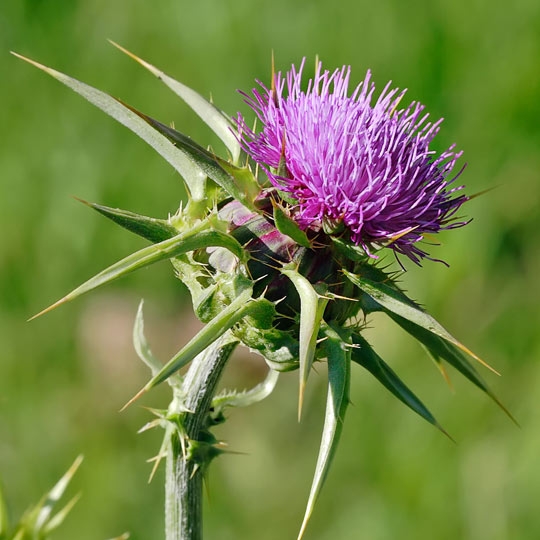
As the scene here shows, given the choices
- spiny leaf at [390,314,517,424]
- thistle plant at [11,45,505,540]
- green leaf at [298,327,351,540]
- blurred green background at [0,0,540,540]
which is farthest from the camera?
blurred green background at [0,0,540,540]

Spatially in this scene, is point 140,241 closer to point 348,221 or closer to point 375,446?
point 375,446

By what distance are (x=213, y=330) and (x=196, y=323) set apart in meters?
2.71

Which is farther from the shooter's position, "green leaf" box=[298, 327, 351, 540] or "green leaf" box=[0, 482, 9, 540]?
"green leaf" box=[0, 482, 9, 540]

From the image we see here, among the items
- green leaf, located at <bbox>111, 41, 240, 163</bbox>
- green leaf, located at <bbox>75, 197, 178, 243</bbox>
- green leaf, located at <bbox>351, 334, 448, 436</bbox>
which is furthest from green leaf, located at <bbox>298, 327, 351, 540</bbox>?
green leaf, located at <bbox>111, 41, 240, 163</bbox>

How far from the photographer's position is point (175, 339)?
4.65 metres

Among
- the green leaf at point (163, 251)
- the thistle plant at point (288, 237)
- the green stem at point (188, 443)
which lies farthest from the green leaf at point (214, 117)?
the green stem at point (188, 443)

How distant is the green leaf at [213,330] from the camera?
1784 mm

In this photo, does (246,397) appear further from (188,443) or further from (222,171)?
(222,171)

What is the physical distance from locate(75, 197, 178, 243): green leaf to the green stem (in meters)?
0.35

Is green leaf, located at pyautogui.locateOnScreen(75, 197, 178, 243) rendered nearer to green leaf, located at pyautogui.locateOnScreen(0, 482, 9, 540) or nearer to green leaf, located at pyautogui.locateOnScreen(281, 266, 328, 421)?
green leaf, located at pyautogui.locateOnScreen(281, 266, 328, 421)

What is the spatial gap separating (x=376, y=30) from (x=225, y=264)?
11.6 ft

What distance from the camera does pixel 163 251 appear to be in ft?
6.56

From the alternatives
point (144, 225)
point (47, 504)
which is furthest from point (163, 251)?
point (47, 504)

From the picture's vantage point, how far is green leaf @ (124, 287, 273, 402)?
1784 millimetres
